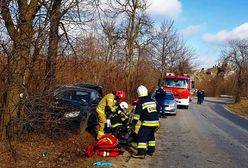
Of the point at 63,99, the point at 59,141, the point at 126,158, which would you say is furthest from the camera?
the point at 63,99

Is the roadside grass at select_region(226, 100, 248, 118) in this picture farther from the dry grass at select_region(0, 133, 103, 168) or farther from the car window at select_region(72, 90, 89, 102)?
the dry grass at select_region(0, 133, 103, 168)

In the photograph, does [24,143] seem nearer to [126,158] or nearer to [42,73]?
[42,73]

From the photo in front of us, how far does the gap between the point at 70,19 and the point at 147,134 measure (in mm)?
4666

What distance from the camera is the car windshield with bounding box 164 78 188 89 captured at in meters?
29.6

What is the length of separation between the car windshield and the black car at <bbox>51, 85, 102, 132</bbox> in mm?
16404

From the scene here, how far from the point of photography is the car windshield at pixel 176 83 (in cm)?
2961

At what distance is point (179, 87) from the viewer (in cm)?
2958

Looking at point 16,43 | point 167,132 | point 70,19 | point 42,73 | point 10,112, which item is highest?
point 70,19

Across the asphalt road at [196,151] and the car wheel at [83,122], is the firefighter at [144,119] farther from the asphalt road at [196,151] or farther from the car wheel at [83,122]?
the car wheel at [83,122]

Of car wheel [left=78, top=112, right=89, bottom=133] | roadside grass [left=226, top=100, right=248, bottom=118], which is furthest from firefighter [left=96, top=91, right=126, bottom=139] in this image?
roadside grass [left=226, top=100, right=248, bottom=118]

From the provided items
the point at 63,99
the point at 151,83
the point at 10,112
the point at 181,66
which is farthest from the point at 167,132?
the point at 181,66

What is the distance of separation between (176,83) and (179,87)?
1.50 ft

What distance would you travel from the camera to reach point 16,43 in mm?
8539

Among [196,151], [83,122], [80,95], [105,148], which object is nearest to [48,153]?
[105,148]
